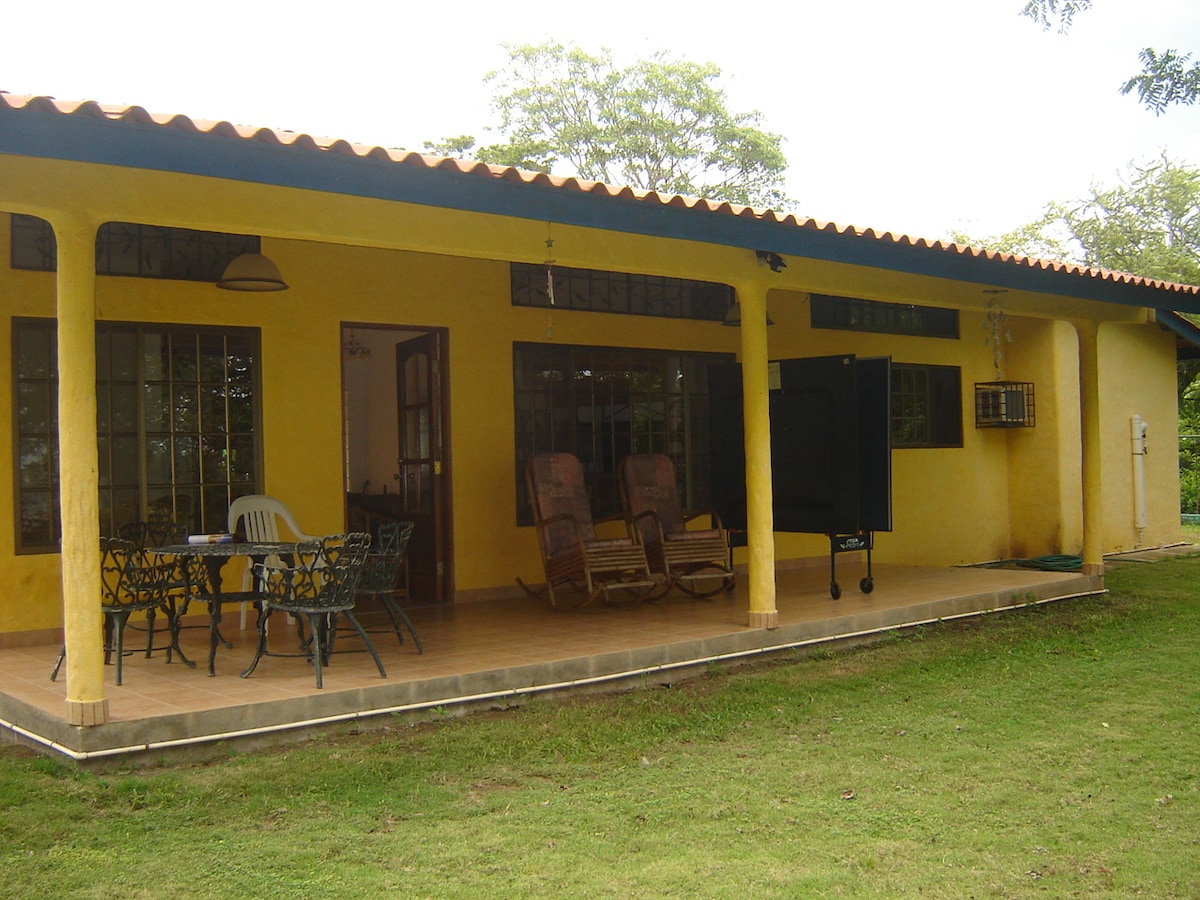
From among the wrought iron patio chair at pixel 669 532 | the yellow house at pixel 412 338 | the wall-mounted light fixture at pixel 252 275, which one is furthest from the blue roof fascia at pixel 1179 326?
the wall-mounted light fixture at pixel 252 275

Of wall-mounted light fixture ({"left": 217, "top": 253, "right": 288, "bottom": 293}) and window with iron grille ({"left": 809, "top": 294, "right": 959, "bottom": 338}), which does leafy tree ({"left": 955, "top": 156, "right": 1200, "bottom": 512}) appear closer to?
window with iron grille ({"left": 809, "top": 294, "right": 959, "bottom": 338})

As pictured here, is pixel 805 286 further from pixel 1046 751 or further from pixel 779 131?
pixel 779 131

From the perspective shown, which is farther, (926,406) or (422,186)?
(926,406)

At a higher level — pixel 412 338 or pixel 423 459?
pixel 412 338

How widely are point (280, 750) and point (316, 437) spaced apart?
320 centimetres

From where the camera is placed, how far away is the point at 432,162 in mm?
5359

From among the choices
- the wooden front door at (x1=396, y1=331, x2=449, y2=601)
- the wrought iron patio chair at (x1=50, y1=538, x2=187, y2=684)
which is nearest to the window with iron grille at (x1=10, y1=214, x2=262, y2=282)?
the wooden front door at (x1=396, y1=331, x2=449, y2=601)

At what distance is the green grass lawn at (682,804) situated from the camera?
12.0 ft

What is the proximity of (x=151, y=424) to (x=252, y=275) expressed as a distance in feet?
3.69

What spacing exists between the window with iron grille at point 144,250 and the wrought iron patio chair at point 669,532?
3.14m

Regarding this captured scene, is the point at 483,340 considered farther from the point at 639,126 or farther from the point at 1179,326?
the point at 639,126

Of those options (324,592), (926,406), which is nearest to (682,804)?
(324,592)

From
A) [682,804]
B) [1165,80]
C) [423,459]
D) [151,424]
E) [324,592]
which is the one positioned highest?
[1165,80]

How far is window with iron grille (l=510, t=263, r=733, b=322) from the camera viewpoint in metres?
9.01
